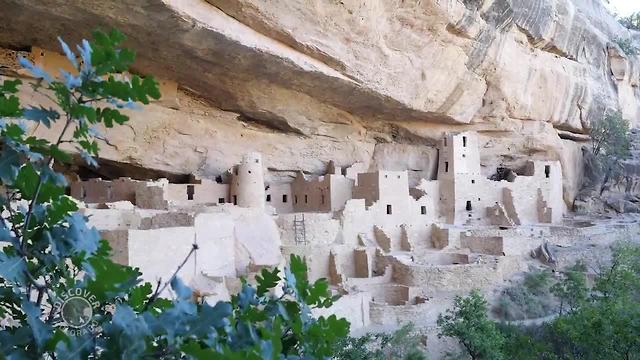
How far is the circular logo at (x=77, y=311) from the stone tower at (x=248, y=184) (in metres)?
10.8

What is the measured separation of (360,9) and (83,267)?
1027 centimetres

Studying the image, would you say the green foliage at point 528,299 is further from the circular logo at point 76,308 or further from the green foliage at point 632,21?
the green foliage at point 632,21

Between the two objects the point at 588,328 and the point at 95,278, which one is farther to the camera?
the point at 588,328

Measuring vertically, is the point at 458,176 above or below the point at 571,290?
above

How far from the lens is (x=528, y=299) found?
38.0 ft

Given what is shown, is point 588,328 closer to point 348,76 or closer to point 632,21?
point 348,76

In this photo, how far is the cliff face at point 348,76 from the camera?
9906 millimetres

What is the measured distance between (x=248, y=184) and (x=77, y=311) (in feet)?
35.9

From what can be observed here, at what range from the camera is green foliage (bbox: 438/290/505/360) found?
9383 mm

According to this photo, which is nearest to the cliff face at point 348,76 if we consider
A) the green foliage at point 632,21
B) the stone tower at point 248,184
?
the stone tower at point 248,184

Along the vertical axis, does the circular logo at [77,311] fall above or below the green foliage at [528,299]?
above

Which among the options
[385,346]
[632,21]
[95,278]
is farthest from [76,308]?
[632,21]

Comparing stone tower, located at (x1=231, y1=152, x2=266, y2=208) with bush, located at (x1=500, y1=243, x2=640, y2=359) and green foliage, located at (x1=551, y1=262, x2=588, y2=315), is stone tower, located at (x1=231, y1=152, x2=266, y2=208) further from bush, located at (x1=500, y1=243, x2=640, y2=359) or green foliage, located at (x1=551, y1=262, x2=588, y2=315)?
green foliage, located at (x1=551, y1=262, x2=588, y2=315)

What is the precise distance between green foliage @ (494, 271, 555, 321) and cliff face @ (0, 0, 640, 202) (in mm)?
4942
